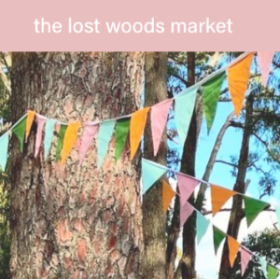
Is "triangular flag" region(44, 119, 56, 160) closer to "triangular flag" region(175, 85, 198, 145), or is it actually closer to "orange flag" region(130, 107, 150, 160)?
"orange flag" region(130, 107, 150, 160)

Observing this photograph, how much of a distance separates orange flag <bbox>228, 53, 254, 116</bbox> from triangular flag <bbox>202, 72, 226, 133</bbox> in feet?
0.15

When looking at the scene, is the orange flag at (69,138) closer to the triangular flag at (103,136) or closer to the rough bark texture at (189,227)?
the triangular flag at (103,136)

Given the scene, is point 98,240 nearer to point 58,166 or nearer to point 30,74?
point 58,166

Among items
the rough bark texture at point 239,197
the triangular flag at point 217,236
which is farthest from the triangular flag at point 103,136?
the rough bark texture at point 239,197

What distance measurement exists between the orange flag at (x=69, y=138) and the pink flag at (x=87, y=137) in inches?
1.0

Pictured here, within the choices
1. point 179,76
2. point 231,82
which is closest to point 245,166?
point 179,76

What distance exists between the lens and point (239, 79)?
183 centimetres

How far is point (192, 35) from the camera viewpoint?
2424 mm

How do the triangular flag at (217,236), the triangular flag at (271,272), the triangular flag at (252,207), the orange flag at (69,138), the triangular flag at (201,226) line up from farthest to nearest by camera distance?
1. the triangular flag at (271,272)
2. the triangular flag at (217,236)
3. the triangular flag at (201,226)
4. the triangular flag at (252,207)
5. the orange flag at (69,138)

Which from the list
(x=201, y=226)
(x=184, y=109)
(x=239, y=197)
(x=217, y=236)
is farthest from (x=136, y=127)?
(x=239, y=197)

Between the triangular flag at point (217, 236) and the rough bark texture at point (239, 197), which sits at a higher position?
the rough bark texture at point (239, 197)

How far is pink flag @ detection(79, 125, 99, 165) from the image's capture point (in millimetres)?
2061

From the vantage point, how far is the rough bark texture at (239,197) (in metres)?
7.32

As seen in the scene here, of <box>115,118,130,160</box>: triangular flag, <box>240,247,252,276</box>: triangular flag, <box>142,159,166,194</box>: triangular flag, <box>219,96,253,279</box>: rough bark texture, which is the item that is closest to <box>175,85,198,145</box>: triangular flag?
<box>115,118,130,160</box>: triangular flag
